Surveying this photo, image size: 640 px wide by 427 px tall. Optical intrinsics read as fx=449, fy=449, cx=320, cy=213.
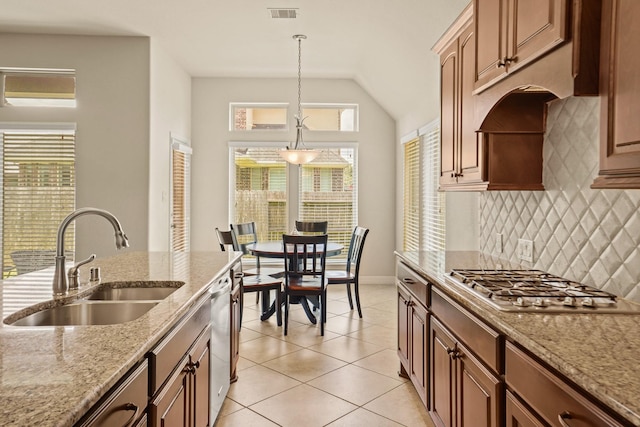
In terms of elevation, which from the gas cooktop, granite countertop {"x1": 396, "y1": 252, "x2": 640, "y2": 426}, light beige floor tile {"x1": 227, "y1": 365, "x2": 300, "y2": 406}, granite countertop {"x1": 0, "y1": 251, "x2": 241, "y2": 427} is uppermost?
the gas cooktop

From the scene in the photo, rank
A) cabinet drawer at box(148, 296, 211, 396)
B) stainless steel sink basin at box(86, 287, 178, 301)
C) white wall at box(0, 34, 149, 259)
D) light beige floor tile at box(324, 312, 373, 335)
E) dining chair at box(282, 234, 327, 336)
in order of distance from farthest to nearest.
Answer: white wall at box(0, 34, 149, 259) < light beige floor tile at box(324, 312, 373, 335) < dining chair at box(282, 234, 327, 336) < stainless steel sink basin at box(86, 287, 178, 301) < cabinet drawer at box(148, 296, 211, 396)

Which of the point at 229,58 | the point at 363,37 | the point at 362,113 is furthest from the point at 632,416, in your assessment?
the point at 362,113

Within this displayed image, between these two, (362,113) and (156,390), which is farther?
(362,113)

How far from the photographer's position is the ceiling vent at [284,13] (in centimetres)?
417

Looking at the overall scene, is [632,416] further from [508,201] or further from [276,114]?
[276,114]

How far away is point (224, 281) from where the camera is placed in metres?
2.62

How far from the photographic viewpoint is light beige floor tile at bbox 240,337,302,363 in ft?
12.1

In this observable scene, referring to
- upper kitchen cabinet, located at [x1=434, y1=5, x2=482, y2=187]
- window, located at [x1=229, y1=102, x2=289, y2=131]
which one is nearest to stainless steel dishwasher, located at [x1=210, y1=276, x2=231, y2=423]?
upper kitchen cabinet, located at [x1=434, y1=5, x2=482, y2=187]

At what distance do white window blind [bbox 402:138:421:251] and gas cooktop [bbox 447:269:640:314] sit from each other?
3375mm

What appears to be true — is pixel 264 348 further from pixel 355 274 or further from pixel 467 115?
pixel 467 115

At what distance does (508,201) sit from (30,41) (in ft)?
16.6

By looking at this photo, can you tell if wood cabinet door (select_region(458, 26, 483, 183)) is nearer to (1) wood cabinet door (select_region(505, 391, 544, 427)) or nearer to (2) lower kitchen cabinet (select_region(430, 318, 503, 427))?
(2) lower kitchen cabinet (select_region(430, 318, 503, 427))

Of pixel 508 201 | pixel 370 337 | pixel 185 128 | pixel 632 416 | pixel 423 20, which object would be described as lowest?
pixel 370 337

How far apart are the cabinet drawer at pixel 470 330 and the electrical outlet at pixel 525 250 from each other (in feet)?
1.94
